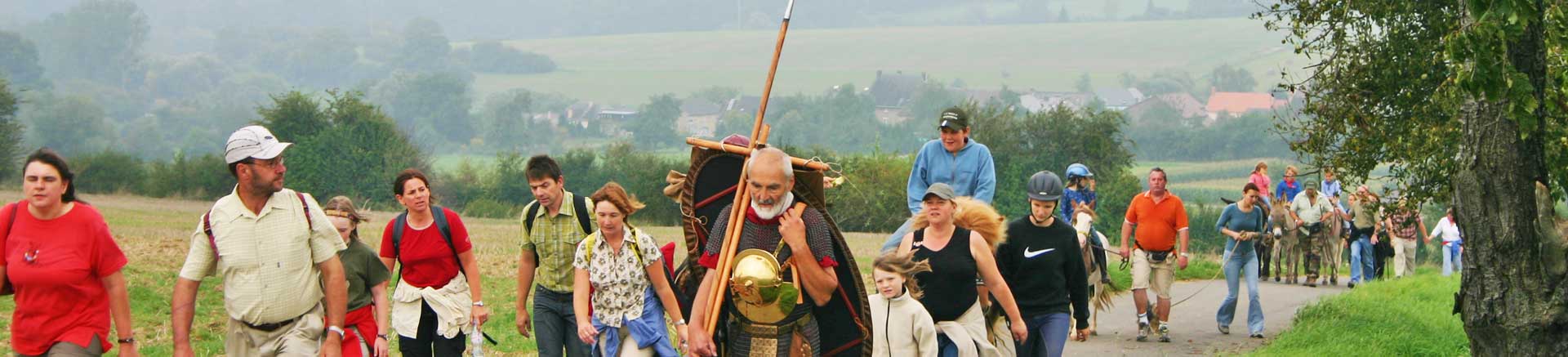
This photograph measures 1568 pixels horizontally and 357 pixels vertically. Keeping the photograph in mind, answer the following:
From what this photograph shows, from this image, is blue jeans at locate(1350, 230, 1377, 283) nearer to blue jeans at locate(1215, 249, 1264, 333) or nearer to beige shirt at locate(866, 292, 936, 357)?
blue jeans at locate(1215, 249, 1264, 333)

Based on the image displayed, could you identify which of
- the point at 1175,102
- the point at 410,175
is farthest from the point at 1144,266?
the point at 1175,102

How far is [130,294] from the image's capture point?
1850 centimetres

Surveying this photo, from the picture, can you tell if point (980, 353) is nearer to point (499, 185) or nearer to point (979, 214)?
point (979, 214)

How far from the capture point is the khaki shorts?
1405cm

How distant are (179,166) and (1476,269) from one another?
81349 millimetres

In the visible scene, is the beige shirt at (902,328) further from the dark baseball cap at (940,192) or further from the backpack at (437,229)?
the backpack at (437,229)

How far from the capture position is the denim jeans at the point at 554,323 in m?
8.58

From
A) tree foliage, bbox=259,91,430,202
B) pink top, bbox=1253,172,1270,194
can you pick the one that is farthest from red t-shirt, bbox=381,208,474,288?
tree foliage, bbox=259,91,430,202

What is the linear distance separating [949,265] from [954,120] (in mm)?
2349

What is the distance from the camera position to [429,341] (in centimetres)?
891

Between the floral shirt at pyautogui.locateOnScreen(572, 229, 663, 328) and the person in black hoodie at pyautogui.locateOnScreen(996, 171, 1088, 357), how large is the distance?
2372 millimetres

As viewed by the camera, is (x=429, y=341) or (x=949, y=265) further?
(x=429, y=341)

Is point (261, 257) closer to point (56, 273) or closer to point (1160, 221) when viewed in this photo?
point (56, 273)

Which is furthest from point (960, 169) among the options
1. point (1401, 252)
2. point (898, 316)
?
point (1401, 252)
